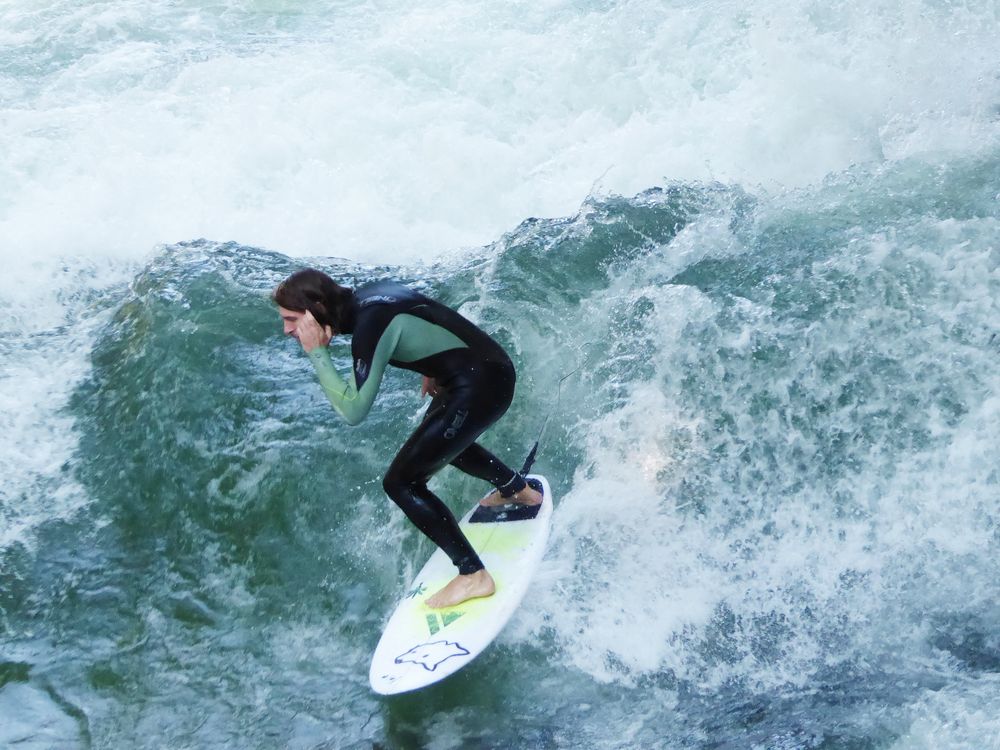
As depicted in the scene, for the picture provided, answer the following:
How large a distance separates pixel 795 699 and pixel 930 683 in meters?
0.55

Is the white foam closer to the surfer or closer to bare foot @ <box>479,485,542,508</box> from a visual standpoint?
bare foot @ <box>479,485,542,508</box>

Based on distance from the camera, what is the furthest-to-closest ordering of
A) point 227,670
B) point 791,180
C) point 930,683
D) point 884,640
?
1. point 791,180
2. point 227,670
3. point 884,640
4. point 930,683

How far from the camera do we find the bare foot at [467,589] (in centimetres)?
494

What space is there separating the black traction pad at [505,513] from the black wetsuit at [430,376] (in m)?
0.45

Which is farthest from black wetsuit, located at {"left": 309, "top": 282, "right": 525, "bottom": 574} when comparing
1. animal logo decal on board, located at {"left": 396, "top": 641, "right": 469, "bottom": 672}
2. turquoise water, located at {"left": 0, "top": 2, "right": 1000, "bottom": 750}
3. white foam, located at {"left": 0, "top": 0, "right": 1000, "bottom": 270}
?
white foam, located at {"left": 0, "top": 0, "right": 1000, "bottom": 270}

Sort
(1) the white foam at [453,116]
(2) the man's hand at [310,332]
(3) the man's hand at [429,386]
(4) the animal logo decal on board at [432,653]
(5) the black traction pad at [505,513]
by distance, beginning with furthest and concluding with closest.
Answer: (1) the white foam at [453,116]
(5) the black traction pad at [505,513]
(3) the man's hand at [429,386]
(4) the animal logo decal on board at [432,653]
(2) the man's hand at [310,332]

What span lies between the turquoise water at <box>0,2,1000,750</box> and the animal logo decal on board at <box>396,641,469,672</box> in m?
0.31

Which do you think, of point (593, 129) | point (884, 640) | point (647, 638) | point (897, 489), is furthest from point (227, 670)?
point (593, 129)

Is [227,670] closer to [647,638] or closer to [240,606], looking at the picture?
[240,606]

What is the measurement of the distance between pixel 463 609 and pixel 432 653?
27cm

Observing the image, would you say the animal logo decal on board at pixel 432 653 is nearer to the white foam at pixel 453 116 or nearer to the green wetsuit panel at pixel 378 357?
the green wetsuit panel at pixel 378 357

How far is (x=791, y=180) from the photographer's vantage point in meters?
8.82

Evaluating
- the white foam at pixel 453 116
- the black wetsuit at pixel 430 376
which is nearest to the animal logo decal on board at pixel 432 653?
the black wetsuit at pixel 430 376

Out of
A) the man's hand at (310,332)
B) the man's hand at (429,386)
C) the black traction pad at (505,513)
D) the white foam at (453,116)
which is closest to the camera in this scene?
the man's hand at (310,332)
